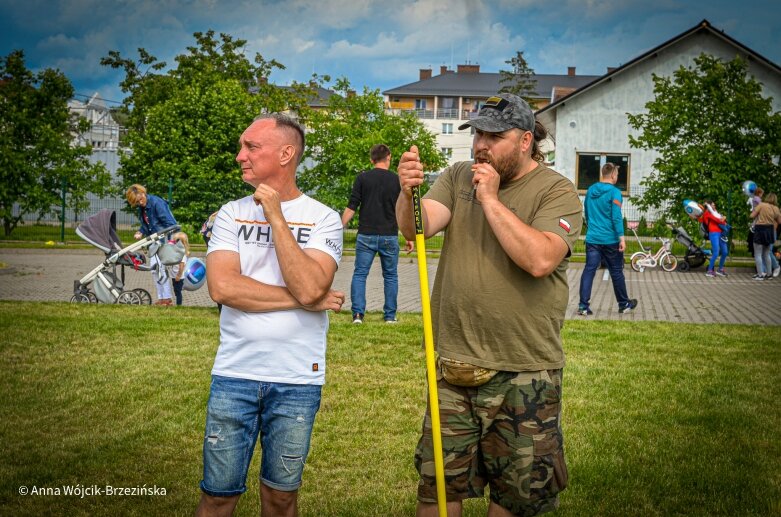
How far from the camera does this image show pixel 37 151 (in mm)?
29484

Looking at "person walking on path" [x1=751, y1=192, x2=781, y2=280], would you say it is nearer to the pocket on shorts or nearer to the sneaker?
the sneaker

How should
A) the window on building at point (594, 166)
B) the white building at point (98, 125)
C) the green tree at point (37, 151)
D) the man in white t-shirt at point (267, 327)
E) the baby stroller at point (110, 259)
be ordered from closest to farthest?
the man in white t-shirt at point (267, 327) < the baby stroller at point (110, 259) < the green tree at point (37, 151) < the window on building at point (594, 166) < the white building at point (98, 125)

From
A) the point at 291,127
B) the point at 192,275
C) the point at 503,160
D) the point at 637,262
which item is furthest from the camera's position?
the point at 637,262

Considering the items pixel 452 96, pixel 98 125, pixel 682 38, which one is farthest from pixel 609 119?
pixel 98 125

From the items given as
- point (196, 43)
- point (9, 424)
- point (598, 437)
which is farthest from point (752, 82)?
point (196, 43)

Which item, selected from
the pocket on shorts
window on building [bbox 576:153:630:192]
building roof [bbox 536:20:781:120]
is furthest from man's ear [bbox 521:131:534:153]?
window on building [bbox 576:153:630:192]

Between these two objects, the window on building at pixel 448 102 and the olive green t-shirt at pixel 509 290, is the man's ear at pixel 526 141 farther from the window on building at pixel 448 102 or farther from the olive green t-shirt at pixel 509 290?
the window on building at pixel 448 102

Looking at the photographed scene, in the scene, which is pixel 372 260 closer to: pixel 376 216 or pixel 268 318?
pixel 376 216

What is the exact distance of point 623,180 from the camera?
39.4m

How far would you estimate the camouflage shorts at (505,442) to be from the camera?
11.6 feet

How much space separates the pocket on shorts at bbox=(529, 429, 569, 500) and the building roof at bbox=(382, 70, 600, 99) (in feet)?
271

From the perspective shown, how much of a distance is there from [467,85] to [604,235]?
251 feet

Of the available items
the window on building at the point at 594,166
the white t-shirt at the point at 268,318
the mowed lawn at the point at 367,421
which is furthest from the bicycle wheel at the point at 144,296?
the window on building at the point at 594,166

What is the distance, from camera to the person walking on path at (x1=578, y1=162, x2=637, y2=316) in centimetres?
1267
